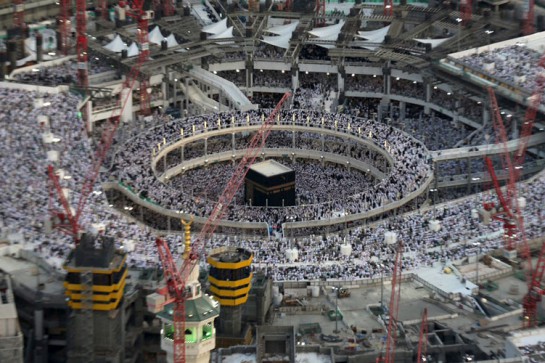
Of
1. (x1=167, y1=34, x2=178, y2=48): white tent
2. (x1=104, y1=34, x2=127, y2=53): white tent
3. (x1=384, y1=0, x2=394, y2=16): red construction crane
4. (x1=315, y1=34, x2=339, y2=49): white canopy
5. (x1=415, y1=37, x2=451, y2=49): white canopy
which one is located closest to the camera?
(x1=415, y1=37, x2=451, y2=49): white canopy

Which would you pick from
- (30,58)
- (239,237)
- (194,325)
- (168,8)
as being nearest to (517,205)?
(239,237)

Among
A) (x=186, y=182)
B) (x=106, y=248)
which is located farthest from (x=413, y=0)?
(x=106, y=248)

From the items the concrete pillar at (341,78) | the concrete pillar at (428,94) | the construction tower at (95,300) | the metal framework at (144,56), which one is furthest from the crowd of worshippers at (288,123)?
the construction tower at (95,300)

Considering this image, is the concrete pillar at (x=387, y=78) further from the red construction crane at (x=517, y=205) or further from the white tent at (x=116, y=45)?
the white tent at (x=116, y=45)

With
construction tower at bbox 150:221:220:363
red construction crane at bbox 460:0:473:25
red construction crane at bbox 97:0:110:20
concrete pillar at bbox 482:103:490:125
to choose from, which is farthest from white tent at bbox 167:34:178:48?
construction tower at bbox 150:221:220:363

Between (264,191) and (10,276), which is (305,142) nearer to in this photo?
(264,191)

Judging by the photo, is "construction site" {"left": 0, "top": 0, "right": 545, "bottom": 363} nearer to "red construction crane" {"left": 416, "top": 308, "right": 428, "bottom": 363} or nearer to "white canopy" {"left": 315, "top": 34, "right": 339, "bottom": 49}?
"red construction crane" {"left": 416, "top": 308, "right": 428, "bottom": 363}
